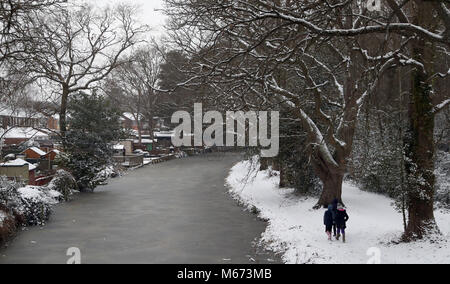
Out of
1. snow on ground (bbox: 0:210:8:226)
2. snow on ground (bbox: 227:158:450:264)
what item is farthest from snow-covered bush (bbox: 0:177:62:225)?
snow on ground (bbox: 227:158:450:264)

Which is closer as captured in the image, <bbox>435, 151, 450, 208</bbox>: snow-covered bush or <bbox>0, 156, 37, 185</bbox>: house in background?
<bbox>435, 151, 450, 208</bbox>: snow-covered bush

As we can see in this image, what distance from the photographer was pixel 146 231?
47.6ft

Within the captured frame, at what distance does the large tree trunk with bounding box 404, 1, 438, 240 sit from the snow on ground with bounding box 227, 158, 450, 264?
624 mm

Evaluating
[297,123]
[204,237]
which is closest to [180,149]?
[297,123]

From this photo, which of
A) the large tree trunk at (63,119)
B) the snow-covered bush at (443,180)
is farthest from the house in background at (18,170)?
the snow-covered bush at (443,180)

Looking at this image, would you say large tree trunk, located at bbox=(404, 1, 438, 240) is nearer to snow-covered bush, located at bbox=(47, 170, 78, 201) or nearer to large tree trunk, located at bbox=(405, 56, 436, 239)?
large tree trunk, located at bbox=(405, 56, 436, 239)

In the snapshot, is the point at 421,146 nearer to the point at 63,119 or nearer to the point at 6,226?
the point at 6,226

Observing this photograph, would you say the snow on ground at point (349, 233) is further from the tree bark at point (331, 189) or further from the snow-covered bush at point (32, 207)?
the snow-covered bush at point (32, 207)

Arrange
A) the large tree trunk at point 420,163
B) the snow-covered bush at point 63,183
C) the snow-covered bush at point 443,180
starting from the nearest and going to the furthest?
1. the large tree trunk at point 420,163
2. the snow-covered bush at point 443,180
3. the snow-covered bush at point 63,183

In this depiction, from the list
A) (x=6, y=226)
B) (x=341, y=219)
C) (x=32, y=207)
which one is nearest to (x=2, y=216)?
(x=6, y=226)

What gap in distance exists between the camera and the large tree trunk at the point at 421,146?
10.5 m

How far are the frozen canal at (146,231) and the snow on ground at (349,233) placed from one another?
2.53ft

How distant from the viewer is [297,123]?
19.2 meters

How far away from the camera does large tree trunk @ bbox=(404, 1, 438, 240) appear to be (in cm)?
1051
